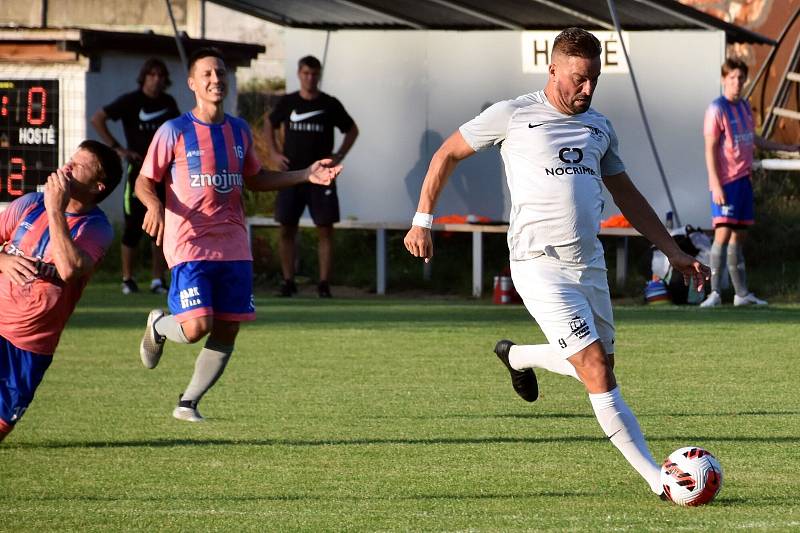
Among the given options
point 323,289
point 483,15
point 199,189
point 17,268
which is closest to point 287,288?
point 323,289

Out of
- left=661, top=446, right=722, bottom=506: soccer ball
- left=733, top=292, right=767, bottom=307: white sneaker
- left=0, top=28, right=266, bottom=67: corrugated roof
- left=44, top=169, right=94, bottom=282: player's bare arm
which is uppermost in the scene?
left=0, top=28, right=266, bottom=67: corrugated roof

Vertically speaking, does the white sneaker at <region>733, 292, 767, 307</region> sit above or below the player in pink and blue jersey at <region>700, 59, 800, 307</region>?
below

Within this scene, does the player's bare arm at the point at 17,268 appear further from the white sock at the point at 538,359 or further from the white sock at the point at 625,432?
the white sock at the point at 625,432

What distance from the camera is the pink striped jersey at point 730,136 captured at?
15453mm

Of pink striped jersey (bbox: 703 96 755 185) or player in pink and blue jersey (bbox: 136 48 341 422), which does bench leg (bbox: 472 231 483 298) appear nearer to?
pink striped jersey (bbox: 703 96 755 185)

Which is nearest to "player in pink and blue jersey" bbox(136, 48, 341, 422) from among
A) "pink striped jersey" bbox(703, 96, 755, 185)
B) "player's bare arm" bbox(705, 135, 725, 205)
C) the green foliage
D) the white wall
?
"player's bare arm" bbox(705, 135, 725, 205)

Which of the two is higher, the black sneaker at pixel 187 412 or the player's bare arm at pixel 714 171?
the player's bare arm at pixel 714 171

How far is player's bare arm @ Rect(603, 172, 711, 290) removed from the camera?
22.5 feet

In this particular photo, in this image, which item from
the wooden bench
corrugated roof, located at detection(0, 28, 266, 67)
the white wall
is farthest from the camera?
corrugated roof, located at detection(0, 28, 266, 67)

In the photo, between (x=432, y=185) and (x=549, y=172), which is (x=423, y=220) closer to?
(x=432, y=185)

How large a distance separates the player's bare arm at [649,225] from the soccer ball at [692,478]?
946 millimetres

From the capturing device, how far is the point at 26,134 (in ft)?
65.9

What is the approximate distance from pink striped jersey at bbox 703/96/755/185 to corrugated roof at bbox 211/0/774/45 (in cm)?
196

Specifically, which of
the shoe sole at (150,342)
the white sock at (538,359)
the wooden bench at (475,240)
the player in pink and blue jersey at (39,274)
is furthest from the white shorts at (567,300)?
the wooden bench at (475,240)
